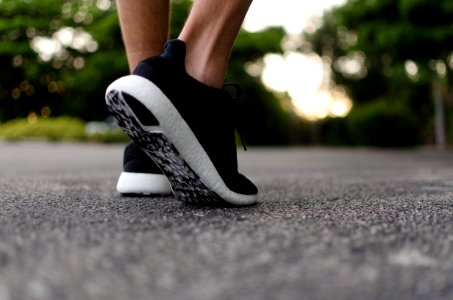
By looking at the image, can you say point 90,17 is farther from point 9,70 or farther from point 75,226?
point 75,226

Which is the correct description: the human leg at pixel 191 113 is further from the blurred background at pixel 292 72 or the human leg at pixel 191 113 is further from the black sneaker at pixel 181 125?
the blurred background at pixel 292 72

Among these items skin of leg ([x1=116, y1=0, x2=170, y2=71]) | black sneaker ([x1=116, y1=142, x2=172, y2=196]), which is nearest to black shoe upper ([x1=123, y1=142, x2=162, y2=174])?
black sneaker ([x1=116, y1=142, x2=172, y2=196])

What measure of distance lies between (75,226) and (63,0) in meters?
18.6

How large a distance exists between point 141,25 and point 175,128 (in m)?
0.50

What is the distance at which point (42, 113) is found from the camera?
2280cm

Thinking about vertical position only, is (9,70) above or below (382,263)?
above

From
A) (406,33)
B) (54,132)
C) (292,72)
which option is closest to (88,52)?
(54,132)

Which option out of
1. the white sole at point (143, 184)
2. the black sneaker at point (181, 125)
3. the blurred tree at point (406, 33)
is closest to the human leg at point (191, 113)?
the black sneaker at point (181, 125)

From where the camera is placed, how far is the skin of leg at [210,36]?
42.5 inches

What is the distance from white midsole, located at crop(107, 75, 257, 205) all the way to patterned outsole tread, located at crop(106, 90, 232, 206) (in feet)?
0.03

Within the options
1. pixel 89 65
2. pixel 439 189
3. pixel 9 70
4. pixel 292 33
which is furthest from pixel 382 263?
pixel 292 33

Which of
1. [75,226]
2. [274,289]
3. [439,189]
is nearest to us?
[274,289]

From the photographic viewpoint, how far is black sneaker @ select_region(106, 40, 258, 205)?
38.2 inches

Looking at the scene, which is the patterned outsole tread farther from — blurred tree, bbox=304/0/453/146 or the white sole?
blurred tree, bbox=304/0/453/146
